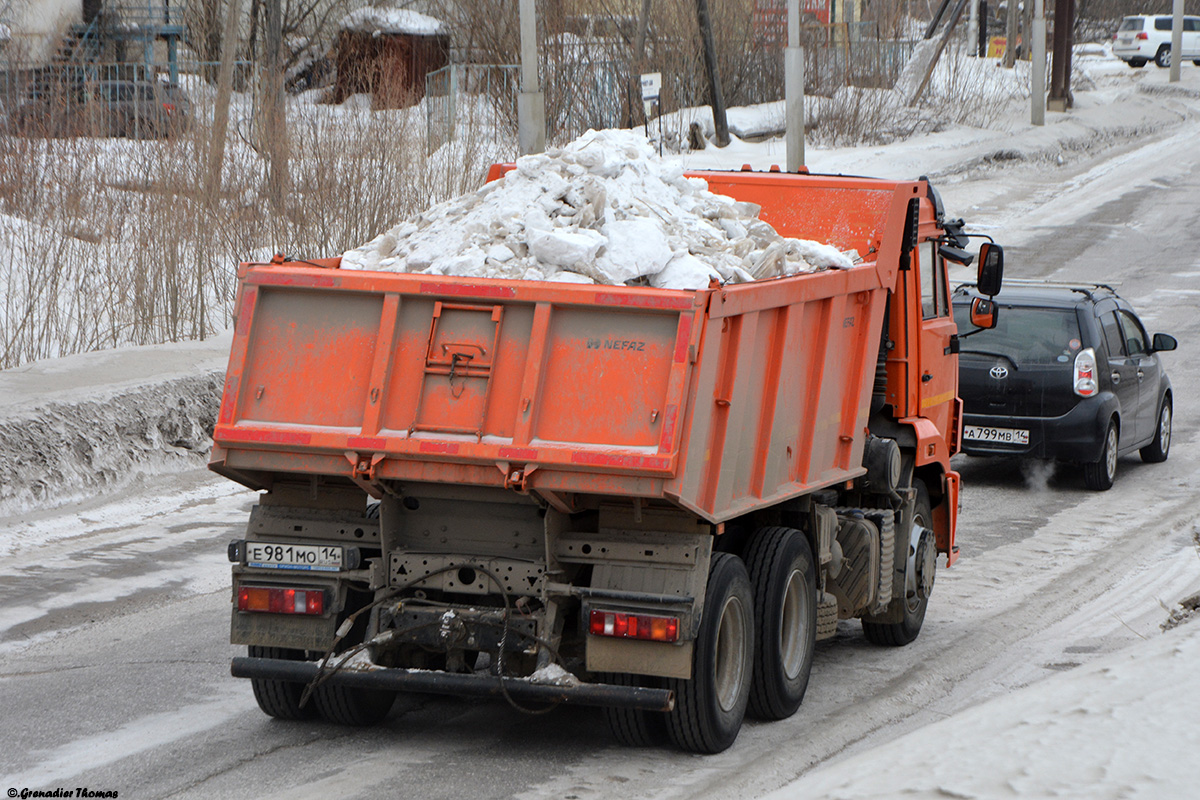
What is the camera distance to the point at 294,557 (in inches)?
242

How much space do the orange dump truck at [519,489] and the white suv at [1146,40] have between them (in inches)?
2347

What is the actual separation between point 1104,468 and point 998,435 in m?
1.00

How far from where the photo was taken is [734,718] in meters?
6.25

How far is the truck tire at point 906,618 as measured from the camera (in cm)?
813

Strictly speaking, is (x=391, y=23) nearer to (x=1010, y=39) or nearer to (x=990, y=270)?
(x=1010, y=39)

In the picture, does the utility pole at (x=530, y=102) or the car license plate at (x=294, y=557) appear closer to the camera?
the car license plate at (x=294, y=557)

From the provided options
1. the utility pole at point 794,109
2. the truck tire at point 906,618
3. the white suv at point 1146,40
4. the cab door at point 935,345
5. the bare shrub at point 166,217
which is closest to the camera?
the truck tire at point 906,618

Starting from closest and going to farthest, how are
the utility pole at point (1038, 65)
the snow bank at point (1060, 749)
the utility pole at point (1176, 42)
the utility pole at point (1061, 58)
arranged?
1. the snow bank at point (1060, 749)
2. the utility pole at point (1038, 65)
3. the utility pole at point (1061, 58)
4. the utility pole at point (1176, 42)

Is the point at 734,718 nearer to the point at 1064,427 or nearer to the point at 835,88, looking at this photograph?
the point at 1064,427

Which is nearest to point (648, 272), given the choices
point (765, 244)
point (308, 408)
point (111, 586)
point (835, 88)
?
point (765, 244)

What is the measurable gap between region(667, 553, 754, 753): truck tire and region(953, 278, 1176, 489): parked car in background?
736 cm

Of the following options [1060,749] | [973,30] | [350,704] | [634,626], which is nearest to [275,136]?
[350,704]

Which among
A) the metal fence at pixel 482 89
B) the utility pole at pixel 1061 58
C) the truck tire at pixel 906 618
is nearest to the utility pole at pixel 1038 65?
the utility pole at pixel 1061 58

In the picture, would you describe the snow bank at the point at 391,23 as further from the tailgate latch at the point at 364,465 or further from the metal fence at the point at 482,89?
the tailgate latch at the point at 364,465
